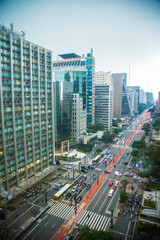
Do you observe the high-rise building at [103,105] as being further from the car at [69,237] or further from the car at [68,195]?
the car at [69,237]

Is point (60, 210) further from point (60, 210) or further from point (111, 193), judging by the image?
point (111, 193)

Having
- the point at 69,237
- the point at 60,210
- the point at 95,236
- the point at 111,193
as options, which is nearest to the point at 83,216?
the point at 60,210

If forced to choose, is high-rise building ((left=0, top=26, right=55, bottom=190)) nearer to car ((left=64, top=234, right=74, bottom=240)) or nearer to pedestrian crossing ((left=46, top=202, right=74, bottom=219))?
pedestrian crossing ((left=46, top=202, right=74, bottom=219))

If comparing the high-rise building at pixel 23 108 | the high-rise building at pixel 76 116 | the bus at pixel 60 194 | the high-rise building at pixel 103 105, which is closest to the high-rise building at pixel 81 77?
the high-rise building at pixel 103 105

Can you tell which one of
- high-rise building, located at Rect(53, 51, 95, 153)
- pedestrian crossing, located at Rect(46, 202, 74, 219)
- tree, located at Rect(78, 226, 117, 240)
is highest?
high-rise building, located at Rect(53, 51, 95, 153)

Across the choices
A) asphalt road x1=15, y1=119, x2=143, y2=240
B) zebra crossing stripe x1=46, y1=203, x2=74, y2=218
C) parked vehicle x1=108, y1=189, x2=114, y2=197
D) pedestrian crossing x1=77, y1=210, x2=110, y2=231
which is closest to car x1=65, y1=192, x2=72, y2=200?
asphalt road x1=15, y1=119, x2=143, y2=240

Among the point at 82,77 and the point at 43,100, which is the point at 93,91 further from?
the point at 43,100

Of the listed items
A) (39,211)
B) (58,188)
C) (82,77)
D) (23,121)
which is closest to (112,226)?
(39,211)
